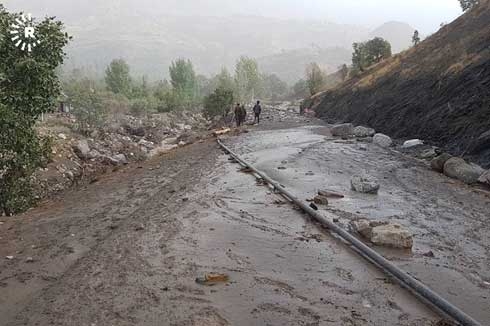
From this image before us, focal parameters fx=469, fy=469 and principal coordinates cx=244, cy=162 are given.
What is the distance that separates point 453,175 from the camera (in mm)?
14641

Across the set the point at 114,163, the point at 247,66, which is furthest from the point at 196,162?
the point at 247,66

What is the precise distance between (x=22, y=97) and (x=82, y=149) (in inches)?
499

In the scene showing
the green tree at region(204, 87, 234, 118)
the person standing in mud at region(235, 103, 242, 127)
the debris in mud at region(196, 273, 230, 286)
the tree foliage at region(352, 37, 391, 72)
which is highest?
the tree foliage at region(352, 37, 391, 72)

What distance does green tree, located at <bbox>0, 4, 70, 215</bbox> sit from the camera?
11391 mm

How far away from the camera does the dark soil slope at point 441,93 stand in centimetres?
1858

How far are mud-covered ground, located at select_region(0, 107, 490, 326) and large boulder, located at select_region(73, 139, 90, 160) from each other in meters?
9.30

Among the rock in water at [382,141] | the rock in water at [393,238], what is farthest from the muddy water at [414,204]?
the rock in water at [382,141]

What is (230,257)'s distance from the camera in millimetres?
7602

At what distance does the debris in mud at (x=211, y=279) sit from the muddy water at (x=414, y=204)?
2.86 meters

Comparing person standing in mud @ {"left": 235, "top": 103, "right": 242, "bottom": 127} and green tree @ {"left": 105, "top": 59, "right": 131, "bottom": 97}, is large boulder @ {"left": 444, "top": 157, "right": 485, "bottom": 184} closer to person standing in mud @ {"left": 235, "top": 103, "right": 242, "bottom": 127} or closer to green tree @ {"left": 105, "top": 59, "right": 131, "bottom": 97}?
person standing in mud @ {"left": 235, "top": 103, "right": 242, "bottom": 127}

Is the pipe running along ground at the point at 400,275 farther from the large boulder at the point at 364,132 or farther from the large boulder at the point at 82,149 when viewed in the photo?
the large boulder at the point at 364,132

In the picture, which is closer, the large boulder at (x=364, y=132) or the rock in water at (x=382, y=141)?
the rock in water at (x=382, y=141)

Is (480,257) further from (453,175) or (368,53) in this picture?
(368,53)

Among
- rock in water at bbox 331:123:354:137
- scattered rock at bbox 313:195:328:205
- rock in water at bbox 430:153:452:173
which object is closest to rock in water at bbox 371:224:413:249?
scattered rock at bbox 313:195:328:205
